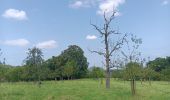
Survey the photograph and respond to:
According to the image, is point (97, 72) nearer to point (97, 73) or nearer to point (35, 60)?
point (97, 73)

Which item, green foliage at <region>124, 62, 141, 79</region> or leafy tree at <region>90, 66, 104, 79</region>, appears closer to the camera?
green foliage at <region>124, 62, 141, 79</region>

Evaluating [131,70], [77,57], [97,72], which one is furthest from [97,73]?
[131,70]

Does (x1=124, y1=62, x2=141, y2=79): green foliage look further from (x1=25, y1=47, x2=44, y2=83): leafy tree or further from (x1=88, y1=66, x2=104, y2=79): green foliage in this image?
(x1=88, y1=66, x2=104, y2=79): green foliage

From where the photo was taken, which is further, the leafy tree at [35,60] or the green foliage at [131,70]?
the leafy tree at [35,60]

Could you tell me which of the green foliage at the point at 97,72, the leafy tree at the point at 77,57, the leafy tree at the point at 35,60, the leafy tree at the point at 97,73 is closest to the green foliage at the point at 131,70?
the leafy tree at the point at 35,60

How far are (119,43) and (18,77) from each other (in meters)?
58.7

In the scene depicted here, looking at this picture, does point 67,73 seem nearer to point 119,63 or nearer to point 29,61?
point 29,61

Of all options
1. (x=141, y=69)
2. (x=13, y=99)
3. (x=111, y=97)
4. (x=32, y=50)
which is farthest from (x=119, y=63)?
(x=32, y=50)

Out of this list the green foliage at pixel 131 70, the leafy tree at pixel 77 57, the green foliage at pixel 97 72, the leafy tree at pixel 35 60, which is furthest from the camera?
the leafy tree at pixel 77 57

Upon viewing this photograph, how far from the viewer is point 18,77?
10388cm

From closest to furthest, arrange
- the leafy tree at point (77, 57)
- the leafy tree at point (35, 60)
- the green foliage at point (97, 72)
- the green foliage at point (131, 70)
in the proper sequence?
the green foliage at point (131, 70)
the leafy tree at point (35, 60)
the green foliage at point (97, 72)
the leafy tree at point (77, 57)

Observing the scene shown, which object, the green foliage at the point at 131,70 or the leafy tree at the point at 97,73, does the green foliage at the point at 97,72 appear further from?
the green foliage at the point at 131,70

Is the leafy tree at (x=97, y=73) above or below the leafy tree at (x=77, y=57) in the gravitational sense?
below

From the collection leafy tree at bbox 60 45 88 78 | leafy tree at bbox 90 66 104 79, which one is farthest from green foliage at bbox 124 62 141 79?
leafy tree at bbox 60 45 88 78
